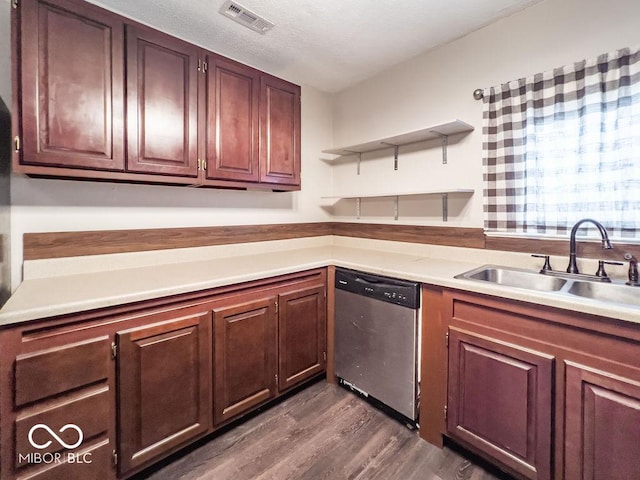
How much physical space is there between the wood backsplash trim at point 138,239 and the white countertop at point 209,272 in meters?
0.04

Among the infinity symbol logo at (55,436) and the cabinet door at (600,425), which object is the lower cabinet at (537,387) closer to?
the cabinet door at (600,425)

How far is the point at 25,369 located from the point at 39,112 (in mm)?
1045

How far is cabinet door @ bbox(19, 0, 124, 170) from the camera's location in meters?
1.24

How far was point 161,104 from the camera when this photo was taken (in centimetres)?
158

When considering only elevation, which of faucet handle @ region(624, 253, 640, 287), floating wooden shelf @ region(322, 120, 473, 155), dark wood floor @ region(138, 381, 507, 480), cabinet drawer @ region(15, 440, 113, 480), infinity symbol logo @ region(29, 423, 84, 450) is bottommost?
dark wood floor @ region(138, 381, 507, 480)

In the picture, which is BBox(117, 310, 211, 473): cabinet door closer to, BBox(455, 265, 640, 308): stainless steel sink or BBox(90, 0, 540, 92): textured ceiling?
BBox(455, 265, 640, 308): stainless steel sink

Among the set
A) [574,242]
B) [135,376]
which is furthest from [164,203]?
[574,242]

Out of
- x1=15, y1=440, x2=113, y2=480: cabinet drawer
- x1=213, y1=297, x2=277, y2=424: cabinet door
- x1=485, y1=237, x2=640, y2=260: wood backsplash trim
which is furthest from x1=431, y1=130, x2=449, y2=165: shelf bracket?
x1=15, y1=440, x2=113, y2=480: cabinet drawer

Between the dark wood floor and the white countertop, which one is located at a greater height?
the white countertop

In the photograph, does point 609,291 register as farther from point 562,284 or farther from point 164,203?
point 164,203

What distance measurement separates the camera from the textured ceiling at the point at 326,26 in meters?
1.64

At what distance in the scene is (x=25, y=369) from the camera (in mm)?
1044

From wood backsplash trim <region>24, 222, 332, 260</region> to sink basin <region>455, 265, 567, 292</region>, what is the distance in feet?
4.99

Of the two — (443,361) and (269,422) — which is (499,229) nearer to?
(443,361)
